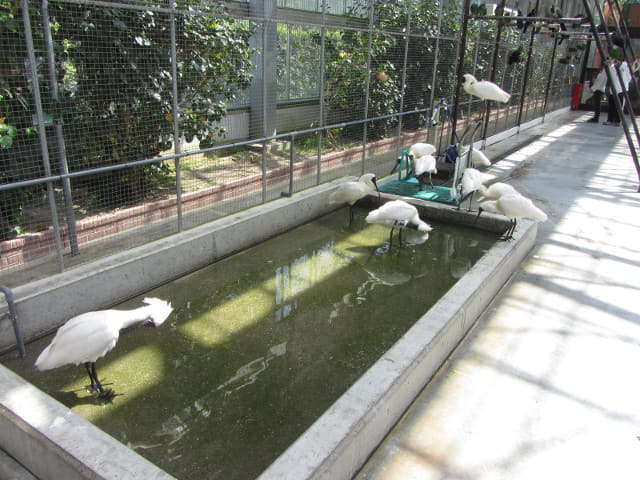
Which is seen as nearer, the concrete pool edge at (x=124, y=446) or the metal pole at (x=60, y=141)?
the concrete pool edge at (x=124, y=446)

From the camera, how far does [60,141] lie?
12.5 feet

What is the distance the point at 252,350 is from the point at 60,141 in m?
2.11

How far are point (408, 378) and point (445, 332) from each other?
55 cm

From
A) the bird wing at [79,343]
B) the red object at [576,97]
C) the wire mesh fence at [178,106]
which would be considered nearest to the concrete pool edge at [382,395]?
the bird wing at [79,343]

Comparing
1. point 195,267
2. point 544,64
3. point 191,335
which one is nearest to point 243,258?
point 195,267

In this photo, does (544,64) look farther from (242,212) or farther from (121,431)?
(121,431)

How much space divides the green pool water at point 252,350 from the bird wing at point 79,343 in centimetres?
31

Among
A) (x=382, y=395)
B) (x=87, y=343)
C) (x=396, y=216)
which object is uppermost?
(x=396, y=216)

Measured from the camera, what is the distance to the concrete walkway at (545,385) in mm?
Result: 2545

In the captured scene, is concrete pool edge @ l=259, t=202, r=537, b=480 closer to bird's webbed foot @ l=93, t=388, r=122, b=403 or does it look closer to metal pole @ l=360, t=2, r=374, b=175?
bird's webbed foot @ l=93, t=388, r=122, b=403

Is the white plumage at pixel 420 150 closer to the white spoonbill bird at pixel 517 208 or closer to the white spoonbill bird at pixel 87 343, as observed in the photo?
the white spoonbill bird at pixel 517 208

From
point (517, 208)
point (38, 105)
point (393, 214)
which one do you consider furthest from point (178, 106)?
point (517, 208)

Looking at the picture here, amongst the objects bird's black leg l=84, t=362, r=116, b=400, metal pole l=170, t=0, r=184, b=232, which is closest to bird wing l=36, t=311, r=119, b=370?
bird's black leg l=84, t=362, r=116, b=400

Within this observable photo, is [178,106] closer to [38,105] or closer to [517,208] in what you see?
[38,105]
